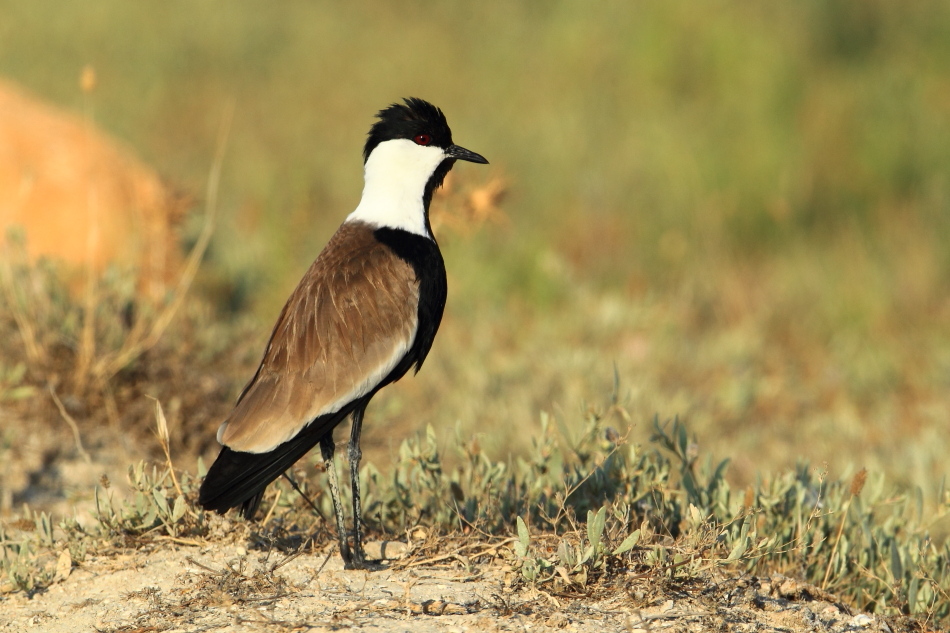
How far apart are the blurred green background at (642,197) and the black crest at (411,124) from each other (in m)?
0.72

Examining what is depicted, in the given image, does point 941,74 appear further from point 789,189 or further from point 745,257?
point 745,257

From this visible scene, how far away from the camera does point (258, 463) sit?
3395mm

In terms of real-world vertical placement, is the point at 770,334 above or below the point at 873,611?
above

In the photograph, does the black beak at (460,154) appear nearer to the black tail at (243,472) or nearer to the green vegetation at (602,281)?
the green vegetation at (602,281)

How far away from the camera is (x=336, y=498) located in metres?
3.59

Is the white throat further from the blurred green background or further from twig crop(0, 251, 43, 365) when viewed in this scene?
twig crop(0, 251, 43, 365)

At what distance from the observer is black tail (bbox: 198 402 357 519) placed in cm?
336

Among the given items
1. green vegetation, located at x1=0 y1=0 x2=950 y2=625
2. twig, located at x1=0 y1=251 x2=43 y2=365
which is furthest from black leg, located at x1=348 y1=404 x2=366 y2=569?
twig, located at x1=0 y1=251 x2=43 y2=365

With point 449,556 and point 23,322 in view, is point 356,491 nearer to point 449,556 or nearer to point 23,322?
point 449,556

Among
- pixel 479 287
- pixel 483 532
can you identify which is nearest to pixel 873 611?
pixel 483 532

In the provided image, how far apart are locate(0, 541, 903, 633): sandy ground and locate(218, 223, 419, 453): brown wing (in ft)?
1.64

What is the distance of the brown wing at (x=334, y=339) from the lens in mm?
3547

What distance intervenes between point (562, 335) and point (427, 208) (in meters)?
3.81

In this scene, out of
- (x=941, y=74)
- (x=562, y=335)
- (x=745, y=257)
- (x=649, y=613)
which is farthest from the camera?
(x=941, y=74)
